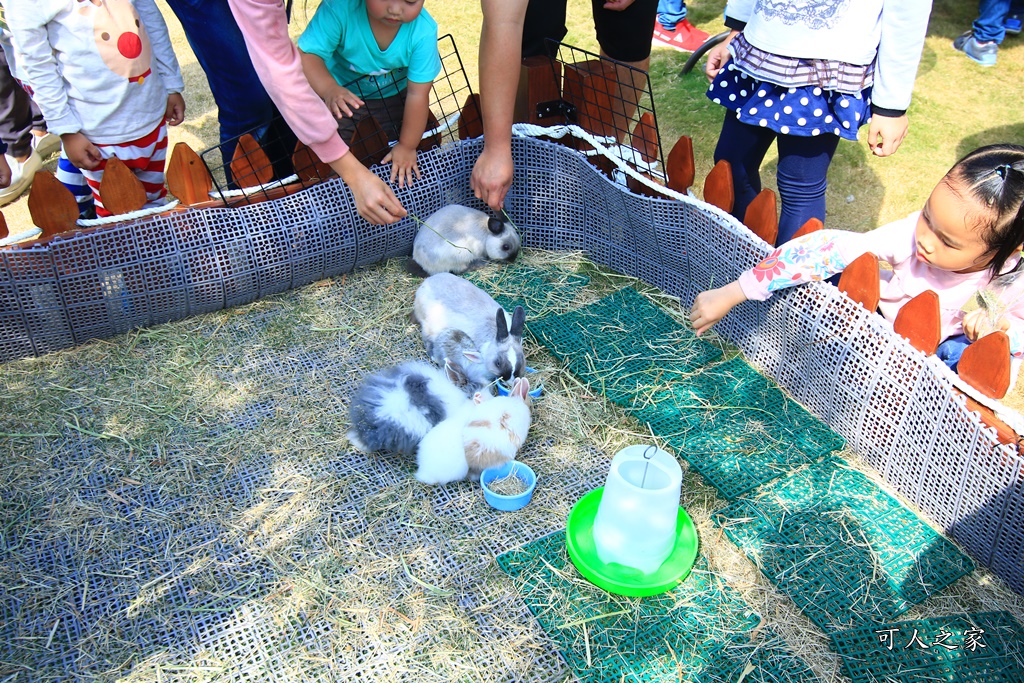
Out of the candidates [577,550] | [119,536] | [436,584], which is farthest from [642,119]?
[119,536]

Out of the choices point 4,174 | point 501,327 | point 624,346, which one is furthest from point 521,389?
point 4,174

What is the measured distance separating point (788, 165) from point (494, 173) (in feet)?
3.89

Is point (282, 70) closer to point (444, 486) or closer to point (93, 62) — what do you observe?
point (93, 62)

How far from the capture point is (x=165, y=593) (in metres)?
2.21

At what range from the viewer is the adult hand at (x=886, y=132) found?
276 cm

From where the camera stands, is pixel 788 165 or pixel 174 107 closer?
pixel 788 165

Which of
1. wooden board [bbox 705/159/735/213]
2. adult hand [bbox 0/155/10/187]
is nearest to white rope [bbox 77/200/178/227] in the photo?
adult hand [bbox 0/155/10/187]

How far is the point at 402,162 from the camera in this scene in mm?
3482

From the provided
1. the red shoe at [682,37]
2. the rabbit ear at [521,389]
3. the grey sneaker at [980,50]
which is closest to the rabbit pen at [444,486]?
the rabbit ear at [521,389]

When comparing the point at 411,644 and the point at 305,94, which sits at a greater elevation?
the point at 305,94

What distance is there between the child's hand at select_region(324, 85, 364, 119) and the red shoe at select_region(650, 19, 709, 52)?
3.59 metres

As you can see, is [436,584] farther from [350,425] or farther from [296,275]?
[296,275]

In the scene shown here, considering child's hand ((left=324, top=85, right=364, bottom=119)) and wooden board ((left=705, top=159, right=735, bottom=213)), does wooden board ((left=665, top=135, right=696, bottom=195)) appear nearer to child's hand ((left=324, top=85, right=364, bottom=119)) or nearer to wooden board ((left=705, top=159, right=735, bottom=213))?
wooden board ((left=705, top=159, right=735, bottom=213))

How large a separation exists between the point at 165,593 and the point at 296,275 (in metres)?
1.56
